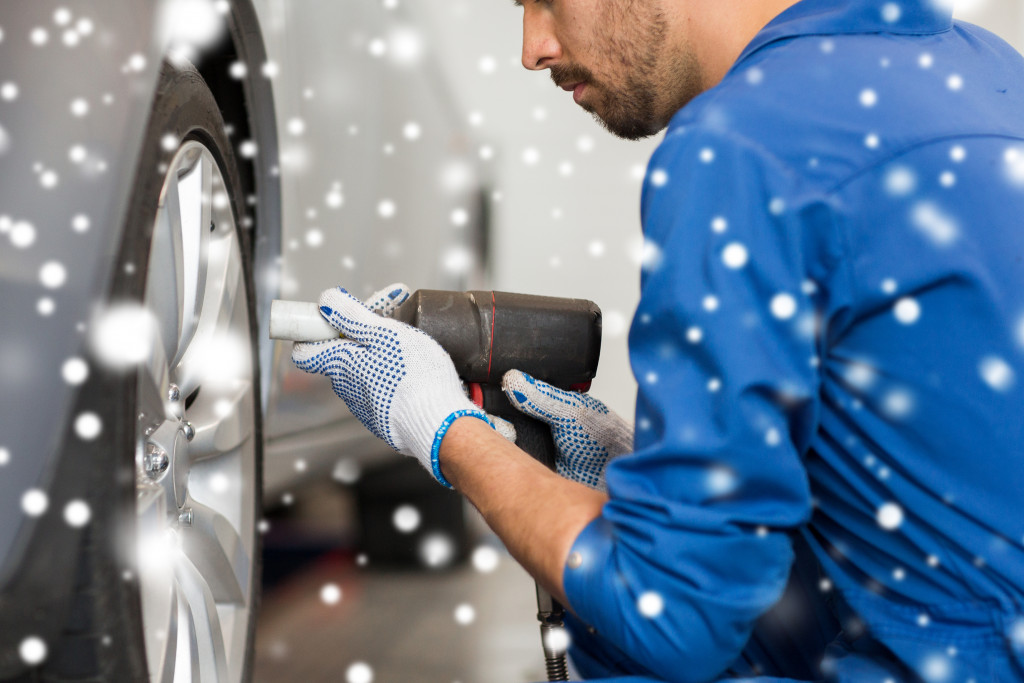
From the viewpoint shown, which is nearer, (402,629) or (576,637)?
(576,637)

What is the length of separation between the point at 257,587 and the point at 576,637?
0.57m

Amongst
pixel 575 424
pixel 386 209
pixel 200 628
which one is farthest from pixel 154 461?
pixel 386 209

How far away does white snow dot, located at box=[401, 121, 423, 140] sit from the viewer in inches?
73.0

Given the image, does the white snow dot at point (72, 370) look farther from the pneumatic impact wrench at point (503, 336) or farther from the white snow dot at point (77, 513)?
the pneumatic impact wrench at point (503, 336)

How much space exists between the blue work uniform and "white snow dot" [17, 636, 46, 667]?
480mm

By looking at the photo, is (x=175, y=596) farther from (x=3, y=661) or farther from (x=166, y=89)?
(x=166, y=89)

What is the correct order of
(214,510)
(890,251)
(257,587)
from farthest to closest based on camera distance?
1. (257,587)
2. (214,510)
3. (890,251)

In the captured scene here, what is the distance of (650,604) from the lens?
67cm

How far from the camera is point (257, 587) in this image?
132 centimetres

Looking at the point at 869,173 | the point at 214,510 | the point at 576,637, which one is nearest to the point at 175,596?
the point at 214,510

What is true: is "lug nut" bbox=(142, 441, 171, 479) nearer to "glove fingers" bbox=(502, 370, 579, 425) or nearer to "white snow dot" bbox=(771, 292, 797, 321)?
"glove fingers" bbox=(502, 370, 579, 425)

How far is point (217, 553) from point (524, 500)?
1.93 feet

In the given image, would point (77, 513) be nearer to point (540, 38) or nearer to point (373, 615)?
point (540, 38)

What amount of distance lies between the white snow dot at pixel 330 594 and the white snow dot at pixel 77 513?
1107 millimetres
